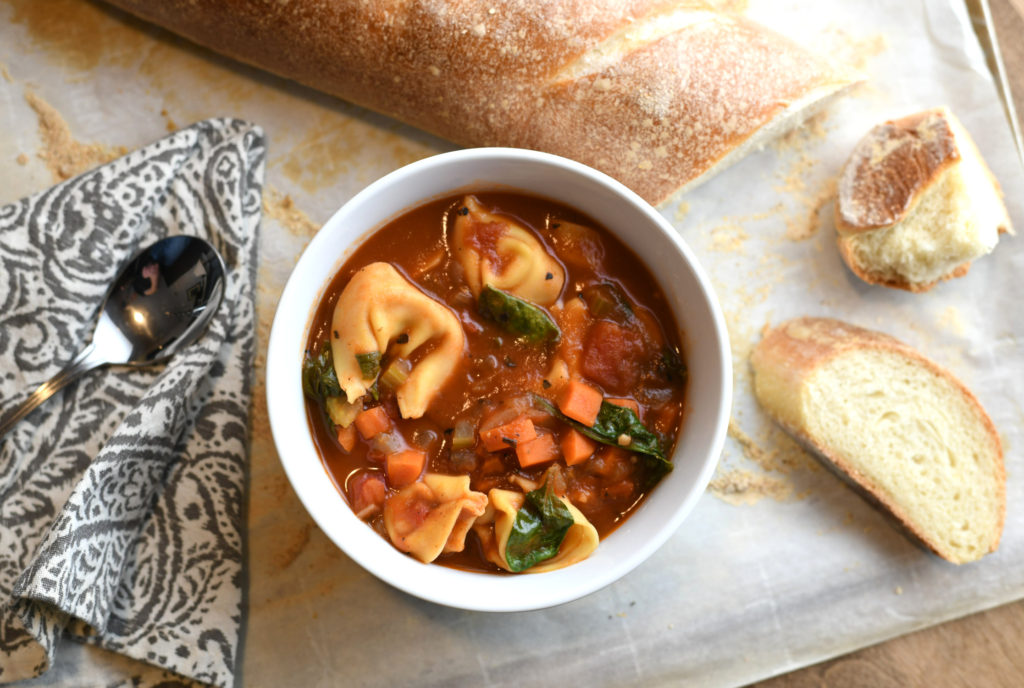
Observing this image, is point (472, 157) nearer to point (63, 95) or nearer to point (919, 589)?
point (63, 95)

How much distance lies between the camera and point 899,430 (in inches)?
126

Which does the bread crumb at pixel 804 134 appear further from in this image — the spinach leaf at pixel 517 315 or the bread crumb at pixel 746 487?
the spinach leaf at pixel 517 315

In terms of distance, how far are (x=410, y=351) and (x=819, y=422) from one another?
1771 mm

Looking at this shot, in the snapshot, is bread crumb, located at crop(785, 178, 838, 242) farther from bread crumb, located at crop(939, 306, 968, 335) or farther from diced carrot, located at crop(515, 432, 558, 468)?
diced carrot, located at crop(515, 432, 558, 468)

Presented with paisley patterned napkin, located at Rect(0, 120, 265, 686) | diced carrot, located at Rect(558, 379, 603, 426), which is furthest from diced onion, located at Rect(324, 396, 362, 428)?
paisley patterned napkin, located at Rect(0, 120, 265, 686)

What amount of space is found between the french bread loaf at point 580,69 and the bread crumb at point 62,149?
2.40ft

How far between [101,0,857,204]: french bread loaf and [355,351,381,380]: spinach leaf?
1.14 meters

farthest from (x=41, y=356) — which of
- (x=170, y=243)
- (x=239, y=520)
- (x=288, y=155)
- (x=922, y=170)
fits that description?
(x=922, y=170)

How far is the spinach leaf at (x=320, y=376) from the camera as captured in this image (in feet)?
8.07

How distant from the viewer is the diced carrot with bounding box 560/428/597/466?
2451 millimetres

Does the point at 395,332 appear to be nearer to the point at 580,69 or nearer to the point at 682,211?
the point at 580,69

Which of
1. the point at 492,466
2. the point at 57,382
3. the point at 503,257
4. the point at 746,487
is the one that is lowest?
the point at 746,487

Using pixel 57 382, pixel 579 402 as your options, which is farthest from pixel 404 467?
pixel 57 382

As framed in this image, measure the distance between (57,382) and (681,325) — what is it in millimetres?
2434
